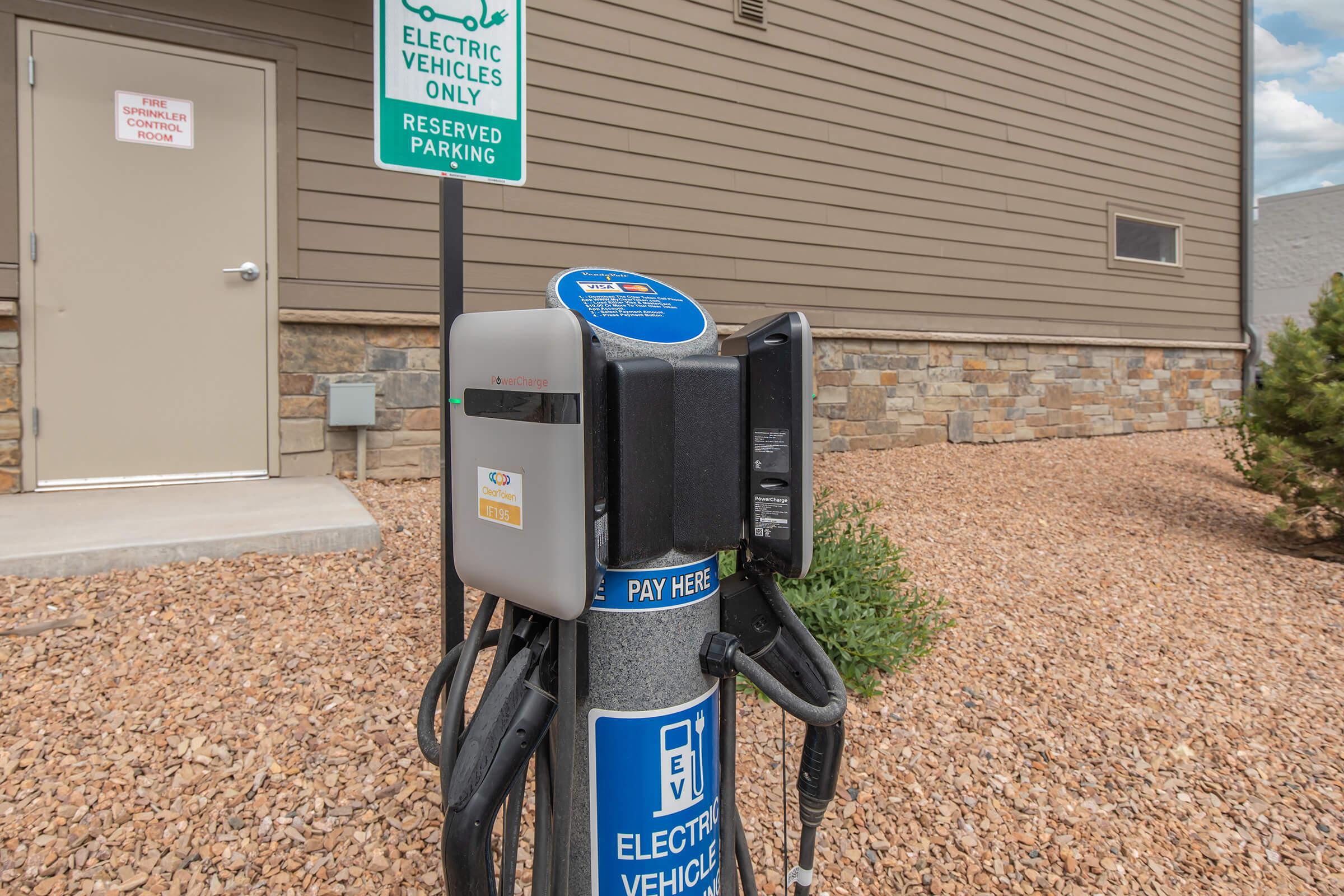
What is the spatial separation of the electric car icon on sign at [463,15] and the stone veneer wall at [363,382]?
3034 millimetres

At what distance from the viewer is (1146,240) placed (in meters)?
8.87

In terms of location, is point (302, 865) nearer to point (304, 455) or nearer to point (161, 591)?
point (161, 591)

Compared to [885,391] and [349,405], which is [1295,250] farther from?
[349,405]

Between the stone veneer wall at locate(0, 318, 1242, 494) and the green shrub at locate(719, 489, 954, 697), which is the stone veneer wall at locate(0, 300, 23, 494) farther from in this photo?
the green shrub at locate(719, 489, 954, 697)

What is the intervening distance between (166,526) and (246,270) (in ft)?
5.97

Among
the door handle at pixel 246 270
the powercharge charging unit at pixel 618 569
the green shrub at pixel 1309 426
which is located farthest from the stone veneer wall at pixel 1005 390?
the powercharge charging unit at pixel 618 569

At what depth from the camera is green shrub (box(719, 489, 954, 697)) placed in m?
2.71

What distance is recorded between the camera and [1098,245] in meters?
8.34

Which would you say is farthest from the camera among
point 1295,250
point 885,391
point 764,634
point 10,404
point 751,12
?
point 1295,250

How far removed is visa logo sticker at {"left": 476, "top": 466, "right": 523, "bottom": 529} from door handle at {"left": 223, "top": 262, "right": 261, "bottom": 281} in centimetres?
391

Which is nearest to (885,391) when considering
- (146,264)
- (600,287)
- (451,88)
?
(146,264)

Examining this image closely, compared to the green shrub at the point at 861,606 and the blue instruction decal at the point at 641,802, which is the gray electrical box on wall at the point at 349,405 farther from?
the blue instruction decal at the point at 641,802

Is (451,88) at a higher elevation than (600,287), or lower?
higher

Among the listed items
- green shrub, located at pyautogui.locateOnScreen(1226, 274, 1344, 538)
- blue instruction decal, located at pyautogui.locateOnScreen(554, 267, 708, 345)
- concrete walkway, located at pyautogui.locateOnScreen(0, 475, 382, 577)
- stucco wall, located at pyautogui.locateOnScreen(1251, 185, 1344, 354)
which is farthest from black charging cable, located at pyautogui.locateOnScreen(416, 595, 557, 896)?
stucco wall, located at pyautogui.locateOnScreen(1251, 185, 1344, 354)
